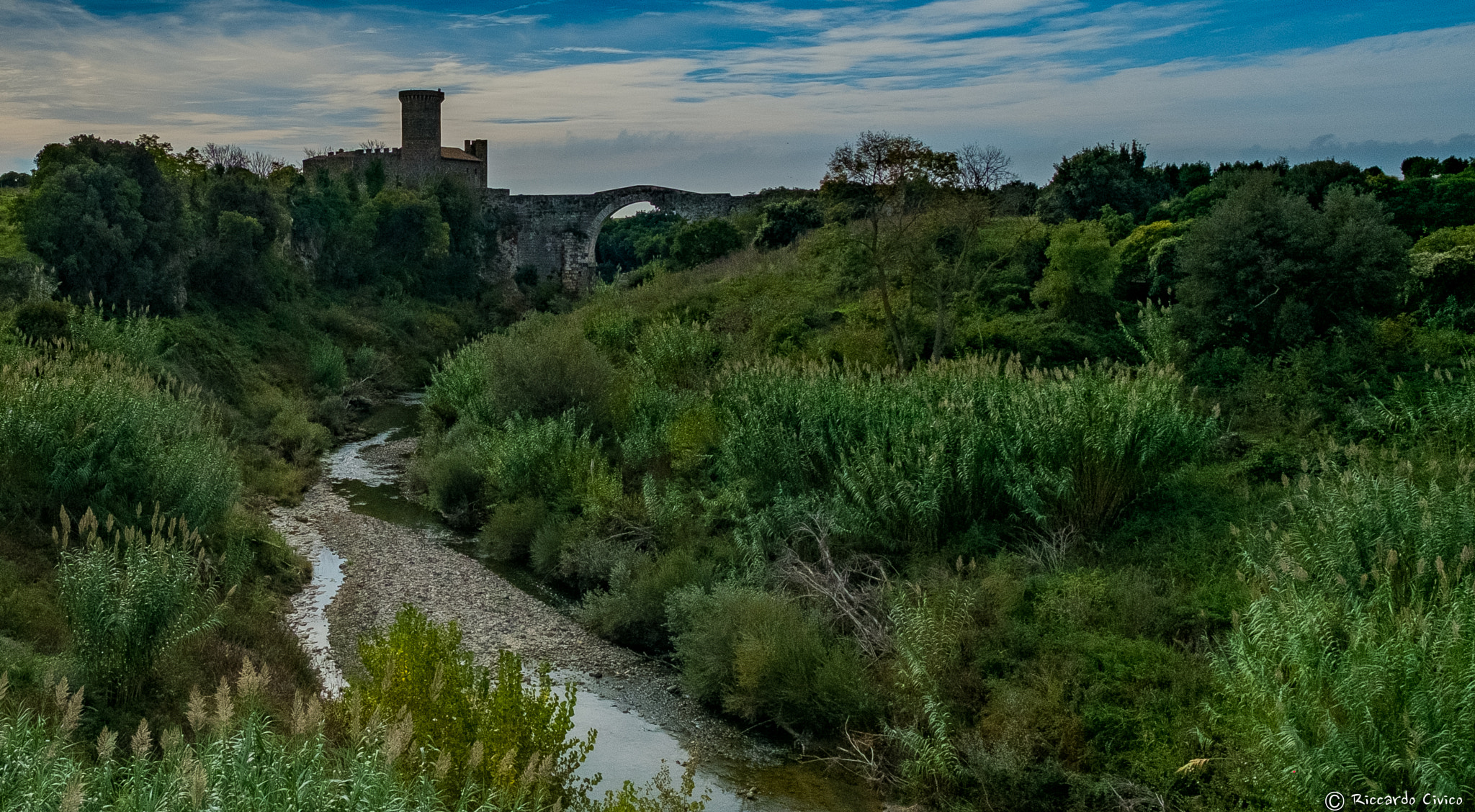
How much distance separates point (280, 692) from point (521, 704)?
107 inches

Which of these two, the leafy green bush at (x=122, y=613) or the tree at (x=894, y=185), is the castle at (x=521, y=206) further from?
the leafy green bush at (x=122, y=613)

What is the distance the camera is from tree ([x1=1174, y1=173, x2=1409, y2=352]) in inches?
516

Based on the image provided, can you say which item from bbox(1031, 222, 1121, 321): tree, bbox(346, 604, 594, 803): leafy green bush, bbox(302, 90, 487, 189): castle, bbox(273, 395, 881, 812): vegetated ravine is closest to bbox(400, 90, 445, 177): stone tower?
bbox(302, 90, 487, 189): castle

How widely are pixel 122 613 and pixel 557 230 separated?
41482 millimetres

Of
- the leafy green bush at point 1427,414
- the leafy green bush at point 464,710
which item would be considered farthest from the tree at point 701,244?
the leafy green bush at point 464,710

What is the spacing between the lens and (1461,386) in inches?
438

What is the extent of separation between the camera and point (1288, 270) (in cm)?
1326

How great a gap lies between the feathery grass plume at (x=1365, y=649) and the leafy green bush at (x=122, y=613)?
23.5 ft

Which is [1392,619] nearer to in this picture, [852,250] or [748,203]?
[852,250]

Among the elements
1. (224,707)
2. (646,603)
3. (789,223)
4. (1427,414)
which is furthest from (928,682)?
(789,223)

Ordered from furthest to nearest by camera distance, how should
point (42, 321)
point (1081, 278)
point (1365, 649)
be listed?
point (1081, 278) → point (42, 321) → point (1365, 649)

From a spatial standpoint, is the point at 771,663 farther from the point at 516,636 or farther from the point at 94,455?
the point at 94,455

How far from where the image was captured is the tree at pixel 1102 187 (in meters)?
23.0

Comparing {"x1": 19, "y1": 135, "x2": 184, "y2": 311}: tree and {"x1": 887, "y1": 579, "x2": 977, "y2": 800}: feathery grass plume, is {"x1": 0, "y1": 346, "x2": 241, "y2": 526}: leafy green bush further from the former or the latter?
{"x1": 19, "y1": 135, "x2": 184, "y2": 311}: tree
